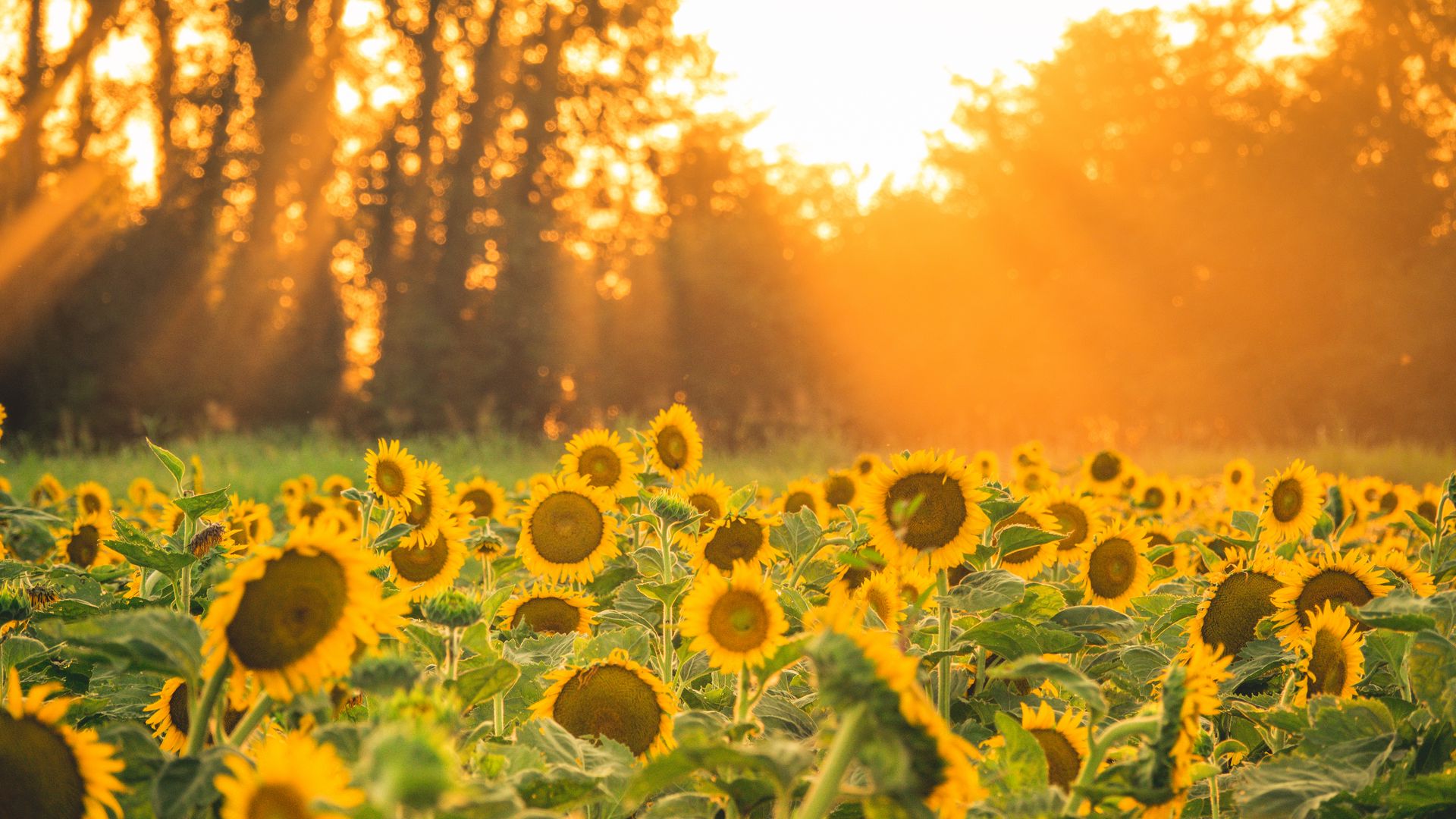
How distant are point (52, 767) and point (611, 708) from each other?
2.04ft

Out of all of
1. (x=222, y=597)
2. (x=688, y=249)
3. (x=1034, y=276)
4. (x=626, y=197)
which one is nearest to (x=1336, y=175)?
(x=1034, y=276)

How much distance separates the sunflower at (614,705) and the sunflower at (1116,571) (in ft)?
3.68

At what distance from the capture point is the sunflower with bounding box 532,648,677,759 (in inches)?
52.0

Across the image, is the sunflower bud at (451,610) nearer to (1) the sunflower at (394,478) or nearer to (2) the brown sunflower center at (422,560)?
(2) the brown sunflower center at (422,560)

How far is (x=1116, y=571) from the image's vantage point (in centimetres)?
215

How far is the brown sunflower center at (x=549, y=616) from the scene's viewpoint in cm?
201

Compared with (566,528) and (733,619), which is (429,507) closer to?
(566,528)

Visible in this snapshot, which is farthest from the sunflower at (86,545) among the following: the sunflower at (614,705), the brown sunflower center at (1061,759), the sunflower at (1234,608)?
the sunflower at (1234,608)

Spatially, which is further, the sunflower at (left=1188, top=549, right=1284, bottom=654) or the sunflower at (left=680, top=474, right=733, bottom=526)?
the sunflower at (left=680, top=474, right=733, bottom=526)

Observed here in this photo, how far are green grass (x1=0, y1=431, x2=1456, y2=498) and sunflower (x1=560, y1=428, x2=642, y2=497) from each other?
513 centimetres

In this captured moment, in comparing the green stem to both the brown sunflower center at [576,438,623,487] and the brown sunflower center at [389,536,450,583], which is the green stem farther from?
the brown sunflower center at [576,438,623,487]

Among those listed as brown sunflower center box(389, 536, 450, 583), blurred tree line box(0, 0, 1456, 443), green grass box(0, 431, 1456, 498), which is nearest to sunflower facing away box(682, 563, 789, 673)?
brown sunflower center box(389, 536, 450, 583)

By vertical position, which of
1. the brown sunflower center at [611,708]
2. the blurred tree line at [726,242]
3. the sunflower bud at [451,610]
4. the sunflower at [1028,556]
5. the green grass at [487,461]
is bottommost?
the green grass at [487,461]

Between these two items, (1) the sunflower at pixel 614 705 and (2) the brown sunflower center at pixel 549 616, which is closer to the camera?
(1) the sunflower at pixel 614 705
